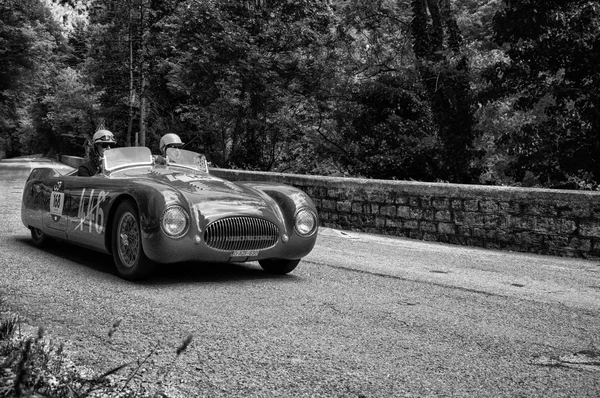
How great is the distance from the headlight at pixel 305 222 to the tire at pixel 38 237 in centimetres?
321

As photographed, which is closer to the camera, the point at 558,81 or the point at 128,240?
the point at 128,240

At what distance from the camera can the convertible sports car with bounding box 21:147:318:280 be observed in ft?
18.8

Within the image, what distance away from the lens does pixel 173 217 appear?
571 centimetres

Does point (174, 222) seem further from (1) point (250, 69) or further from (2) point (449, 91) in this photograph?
(1) point (250, 69)

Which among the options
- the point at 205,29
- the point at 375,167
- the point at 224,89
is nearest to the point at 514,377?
the point at 375,167

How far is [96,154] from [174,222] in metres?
2.58

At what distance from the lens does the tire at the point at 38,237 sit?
788cm

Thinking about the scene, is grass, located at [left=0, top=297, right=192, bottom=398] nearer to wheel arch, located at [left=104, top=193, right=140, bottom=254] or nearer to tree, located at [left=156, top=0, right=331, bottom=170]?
wheel arch, located at [left=104, top=193, right=140, bottom=254]

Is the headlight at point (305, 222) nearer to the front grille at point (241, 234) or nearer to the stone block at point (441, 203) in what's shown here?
the front grille at point (241, 234)

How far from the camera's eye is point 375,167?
730 inches

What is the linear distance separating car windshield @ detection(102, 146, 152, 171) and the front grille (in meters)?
1.97

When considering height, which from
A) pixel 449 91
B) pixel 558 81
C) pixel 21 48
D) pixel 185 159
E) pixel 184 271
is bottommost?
pixel 184 271

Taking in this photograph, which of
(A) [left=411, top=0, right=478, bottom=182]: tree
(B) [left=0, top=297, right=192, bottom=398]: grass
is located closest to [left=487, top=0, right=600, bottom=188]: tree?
(A) [left=411, top=0, right=478, bottom=182]: tree

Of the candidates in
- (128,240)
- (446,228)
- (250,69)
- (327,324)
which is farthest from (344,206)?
(250,69)
